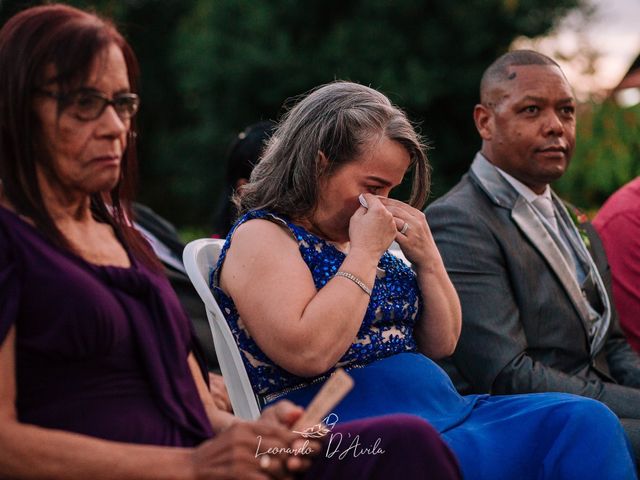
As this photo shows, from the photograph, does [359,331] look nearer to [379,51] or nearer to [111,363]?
[111,363]

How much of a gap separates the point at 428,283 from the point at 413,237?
0.15 meters

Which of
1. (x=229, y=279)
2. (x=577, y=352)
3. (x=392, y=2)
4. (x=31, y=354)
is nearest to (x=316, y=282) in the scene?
(x=229, y=279)

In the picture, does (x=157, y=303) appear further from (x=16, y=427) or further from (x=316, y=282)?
(x=316, y=282)

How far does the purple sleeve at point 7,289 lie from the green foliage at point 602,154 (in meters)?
5.92

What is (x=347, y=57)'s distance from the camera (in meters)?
13.7

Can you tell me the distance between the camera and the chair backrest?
2918mm

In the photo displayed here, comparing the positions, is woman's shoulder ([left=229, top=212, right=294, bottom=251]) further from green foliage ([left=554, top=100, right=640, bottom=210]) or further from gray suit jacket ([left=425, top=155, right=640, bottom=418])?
green foliage ([left=554, top=100, right=640, bottom=210])

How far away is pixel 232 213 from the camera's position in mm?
4652

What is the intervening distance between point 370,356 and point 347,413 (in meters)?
0.18

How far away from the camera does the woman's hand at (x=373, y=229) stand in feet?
9.39

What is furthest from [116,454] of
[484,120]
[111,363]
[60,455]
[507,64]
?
[507,64]

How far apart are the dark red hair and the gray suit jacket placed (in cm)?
190

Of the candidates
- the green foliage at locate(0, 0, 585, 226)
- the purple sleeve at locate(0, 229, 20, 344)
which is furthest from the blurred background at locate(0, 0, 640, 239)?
the purple sleeve at locate(0, 229, 20, 344)

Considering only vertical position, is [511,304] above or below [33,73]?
below
